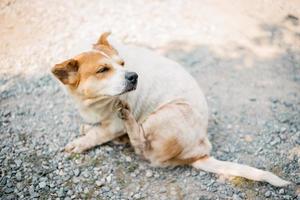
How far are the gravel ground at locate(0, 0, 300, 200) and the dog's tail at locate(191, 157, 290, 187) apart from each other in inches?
4.7

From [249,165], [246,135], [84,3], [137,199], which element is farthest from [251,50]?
[137,199]

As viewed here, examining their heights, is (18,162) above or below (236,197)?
above

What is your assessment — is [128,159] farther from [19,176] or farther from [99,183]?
[19,176]

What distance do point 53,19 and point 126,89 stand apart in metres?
3.78

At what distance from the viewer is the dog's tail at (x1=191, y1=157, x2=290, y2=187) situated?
5285 mm

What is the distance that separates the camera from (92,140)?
5824mm

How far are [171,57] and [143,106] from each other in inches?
83.6

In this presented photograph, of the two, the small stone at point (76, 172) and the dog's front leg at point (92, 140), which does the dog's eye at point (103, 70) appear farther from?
the small stone at point (76, 172)

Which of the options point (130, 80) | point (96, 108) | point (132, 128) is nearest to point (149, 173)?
point (132, 128)

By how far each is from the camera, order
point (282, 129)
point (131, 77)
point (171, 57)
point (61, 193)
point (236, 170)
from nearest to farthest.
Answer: point (131, 77) → point (61, 193) → point (236, 170) → point (282, 129) → point (171, 57)

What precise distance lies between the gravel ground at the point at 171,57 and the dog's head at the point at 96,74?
57cm

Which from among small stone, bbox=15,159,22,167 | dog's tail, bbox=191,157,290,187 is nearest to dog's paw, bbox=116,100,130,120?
dog's tail, bbox=191,157,290,187

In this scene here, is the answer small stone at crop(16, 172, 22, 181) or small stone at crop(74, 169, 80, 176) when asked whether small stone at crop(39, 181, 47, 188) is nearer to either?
small stone at crop(16, 172, 22, 181)

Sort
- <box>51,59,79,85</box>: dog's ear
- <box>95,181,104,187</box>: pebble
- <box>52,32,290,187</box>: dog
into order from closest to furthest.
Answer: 1. <box>51,59,79,85</box>: dog's ear
2. <box>52,32,290,187</box>: dog
3. <box>95,181,104,187</box>: pebble
